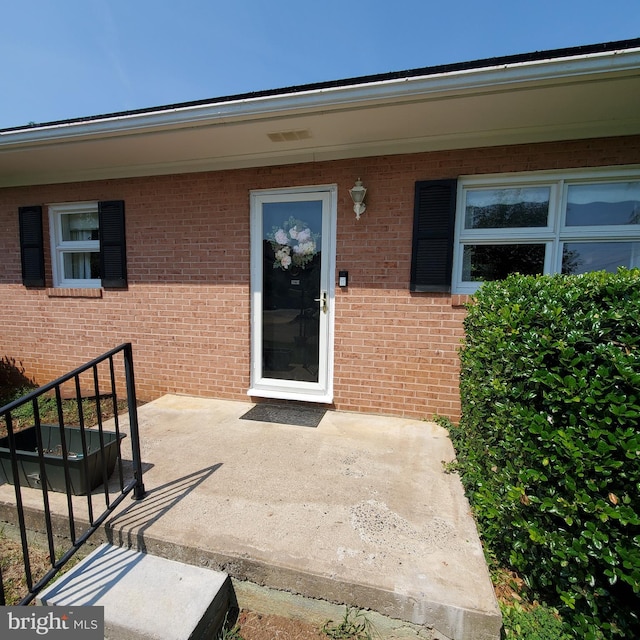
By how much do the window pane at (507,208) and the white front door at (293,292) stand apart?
1354 millimetres

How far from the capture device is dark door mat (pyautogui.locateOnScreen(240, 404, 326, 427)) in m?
3.33

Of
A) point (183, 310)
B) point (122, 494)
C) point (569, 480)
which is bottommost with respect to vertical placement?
point (122, 494)

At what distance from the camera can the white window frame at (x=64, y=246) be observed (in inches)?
168

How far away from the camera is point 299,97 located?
2562 mm

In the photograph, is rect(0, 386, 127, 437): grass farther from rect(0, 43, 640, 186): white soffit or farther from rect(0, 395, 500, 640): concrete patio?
rect(0, 43, 640, 186): white soffit

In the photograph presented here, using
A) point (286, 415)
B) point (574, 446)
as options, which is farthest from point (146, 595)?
point (286, 415)

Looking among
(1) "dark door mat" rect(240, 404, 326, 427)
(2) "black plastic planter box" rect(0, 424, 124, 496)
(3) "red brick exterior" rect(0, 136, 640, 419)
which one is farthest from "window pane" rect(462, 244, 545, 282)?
(2) "black plastic planter box" rect(0, 424, 124, 496)

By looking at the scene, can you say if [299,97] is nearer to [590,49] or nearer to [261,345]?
[590,49]

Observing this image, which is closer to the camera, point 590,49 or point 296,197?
point 590,49

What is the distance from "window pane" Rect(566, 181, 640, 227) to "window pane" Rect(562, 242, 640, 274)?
0.18 meters

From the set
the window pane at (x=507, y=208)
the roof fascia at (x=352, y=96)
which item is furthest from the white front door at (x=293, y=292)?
the window pane at (x=507, y=208)

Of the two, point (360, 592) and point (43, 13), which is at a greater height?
point (43, 13)

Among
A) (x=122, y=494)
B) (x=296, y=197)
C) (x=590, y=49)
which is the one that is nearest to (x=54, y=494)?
(x=122, y=494)

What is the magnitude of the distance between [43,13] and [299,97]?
11.3 ft
